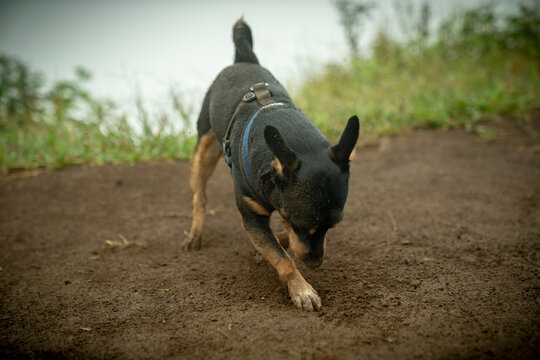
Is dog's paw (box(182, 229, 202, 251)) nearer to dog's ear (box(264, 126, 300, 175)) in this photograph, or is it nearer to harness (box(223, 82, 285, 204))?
harness (box(223, 82, 285, 204))

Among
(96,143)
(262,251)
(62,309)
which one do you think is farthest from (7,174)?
(262,251)

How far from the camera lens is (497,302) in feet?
7.92

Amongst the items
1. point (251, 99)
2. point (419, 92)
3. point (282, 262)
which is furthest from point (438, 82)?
point (282, 262)

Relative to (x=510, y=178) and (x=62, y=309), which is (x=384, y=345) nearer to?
(x=62, y=309)

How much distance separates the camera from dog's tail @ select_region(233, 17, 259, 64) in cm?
373

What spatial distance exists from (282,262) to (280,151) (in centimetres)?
83

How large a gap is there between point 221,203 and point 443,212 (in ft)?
7.89

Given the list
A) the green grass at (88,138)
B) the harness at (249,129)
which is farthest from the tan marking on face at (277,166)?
the green grass at (88,138)

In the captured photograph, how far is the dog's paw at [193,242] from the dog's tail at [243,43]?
1.65 m

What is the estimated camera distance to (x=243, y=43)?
3.79 metres

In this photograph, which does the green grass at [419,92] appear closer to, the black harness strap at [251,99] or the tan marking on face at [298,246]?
the black harness strap at [251,99]

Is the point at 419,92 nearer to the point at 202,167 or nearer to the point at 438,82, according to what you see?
the point at 438,82

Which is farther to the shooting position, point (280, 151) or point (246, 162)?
point (246, 162)

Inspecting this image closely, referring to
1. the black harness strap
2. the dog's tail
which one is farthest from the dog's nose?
the dog's tail
